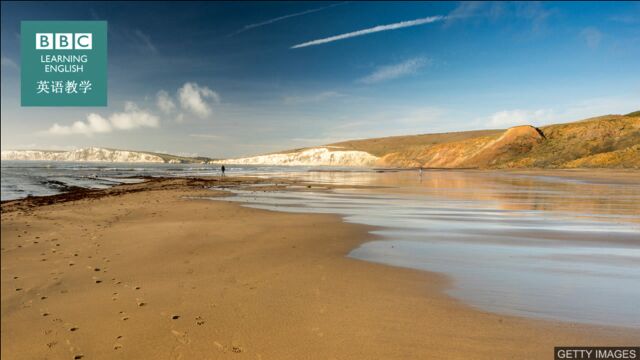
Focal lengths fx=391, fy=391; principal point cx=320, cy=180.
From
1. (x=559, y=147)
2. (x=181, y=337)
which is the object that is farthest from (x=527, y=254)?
(x=559, y=147)

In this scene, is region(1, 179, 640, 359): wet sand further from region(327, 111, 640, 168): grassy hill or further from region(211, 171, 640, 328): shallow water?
region(327, 111, 640, 168): grassy hill

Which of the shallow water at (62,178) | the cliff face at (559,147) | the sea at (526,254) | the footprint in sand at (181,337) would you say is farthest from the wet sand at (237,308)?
the cliff face at (559,147)

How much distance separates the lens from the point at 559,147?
107 m

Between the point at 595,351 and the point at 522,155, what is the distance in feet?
404

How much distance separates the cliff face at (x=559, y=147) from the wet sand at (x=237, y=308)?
300ft

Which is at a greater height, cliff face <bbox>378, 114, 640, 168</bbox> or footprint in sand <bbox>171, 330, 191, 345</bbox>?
cliff face <bbox>378, 114, 640, 168</bbox>

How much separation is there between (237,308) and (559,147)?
12129 cm

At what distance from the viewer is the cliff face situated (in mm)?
87875

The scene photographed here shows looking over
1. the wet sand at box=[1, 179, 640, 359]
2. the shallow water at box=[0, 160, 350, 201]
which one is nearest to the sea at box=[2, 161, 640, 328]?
the wet sand at box=[1, 179, 640, 359]

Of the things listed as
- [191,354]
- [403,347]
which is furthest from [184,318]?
[403,347]

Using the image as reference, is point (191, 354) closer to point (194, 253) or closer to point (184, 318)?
point (184, 318)

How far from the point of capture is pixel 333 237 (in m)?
14.2

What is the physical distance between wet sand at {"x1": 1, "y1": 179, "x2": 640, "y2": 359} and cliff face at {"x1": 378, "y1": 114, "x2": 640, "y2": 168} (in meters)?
91.3

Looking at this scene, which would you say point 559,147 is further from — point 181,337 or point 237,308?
Result: point 181,337
